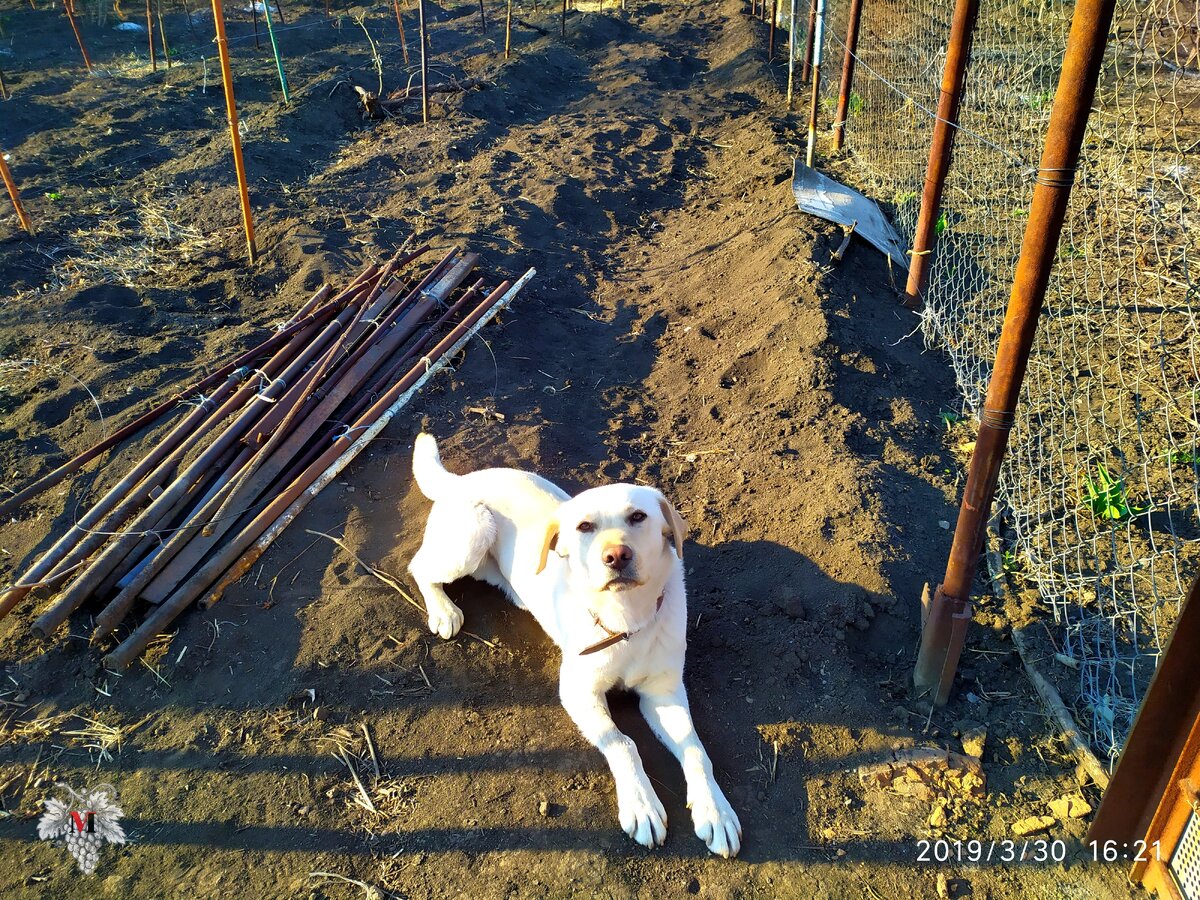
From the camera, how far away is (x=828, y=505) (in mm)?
4035

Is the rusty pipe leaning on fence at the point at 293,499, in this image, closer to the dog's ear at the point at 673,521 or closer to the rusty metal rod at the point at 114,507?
the rusty metal rod at the point at 114,507

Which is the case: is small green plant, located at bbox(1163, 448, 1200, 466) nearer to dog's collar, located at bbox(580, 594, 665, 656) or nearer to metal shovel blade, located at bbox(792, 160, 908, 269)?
metal shovel blade, located at bbox(792, 160, 908, 269)

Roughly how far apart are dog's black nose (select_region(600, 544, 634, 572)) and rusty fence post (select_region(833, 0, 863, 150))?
22.8 feet

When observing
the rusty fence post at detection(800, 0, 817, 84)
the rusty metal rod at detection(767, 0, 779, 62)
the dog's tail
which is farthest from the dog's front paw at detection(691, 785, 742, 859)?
the rusty metal rod at detection(767, 0, 779, 62)

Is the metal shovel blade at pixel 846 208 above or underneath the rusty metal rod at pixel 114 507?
above

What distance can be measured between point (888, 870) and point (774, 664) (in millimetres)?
893

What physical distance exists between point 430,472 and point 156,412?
1837 mm

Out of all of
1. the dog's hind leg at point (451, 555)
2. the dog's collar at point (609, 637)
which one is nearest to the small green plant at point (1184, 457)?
the dog's collar at point (609, 637)

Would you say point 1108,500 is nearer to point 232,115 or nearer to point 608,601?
point 608,601

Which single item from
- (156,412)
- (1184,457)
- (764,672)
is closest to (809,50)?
(1184,457)

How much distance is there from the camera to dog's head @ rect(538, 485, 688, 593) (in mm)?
2826

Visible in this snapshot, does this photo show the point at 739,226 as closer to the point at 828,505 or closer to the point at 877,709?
the point at 828,505

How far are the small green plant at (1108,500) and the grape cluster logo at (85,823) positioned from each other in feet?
14.8

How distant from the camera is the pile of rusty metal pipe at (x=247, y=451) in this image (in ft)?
12.6
